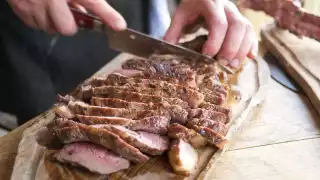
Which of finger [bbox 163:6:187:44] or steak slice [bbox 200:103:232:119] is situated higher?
finger [bbox 163:6:187:44]

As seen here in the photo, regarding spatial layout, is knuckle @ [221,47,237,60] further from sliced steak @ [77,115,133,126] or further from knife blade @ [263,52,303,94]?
sliced steak @ [77,115,133,126]

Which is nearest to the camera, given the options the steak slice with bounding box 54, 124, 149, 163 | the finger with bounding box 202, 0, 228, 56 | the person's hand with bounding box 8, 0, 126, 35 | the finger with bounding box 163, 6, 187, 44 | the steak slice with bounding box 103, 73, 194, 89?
the steak slice with bounding box 54, 124, 149, 163

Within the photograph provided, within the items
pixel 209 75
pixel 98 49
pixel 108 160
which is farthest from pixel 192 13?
pixel 108 160

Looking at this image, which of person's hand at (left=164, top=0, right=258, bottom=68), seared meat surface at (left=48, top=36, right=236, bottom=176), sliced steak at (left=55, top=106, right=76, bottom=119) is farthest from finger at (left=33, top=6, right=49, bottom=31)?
person's hand at (left=164, top=0, right=258, bottom=68)

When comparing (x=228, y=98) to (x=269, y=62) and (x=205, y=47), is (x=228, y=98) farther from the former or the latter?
(x=269, y=62)

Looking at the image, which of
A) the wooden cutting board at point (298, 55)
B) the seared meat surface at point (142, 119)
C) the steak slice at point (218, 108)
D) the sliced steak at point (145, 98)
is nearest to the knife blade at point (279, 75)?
the wooden cutting board at point (298, 55)

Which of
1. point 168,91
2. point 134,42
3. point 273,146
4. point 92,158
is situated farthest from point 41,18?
point 273,146
